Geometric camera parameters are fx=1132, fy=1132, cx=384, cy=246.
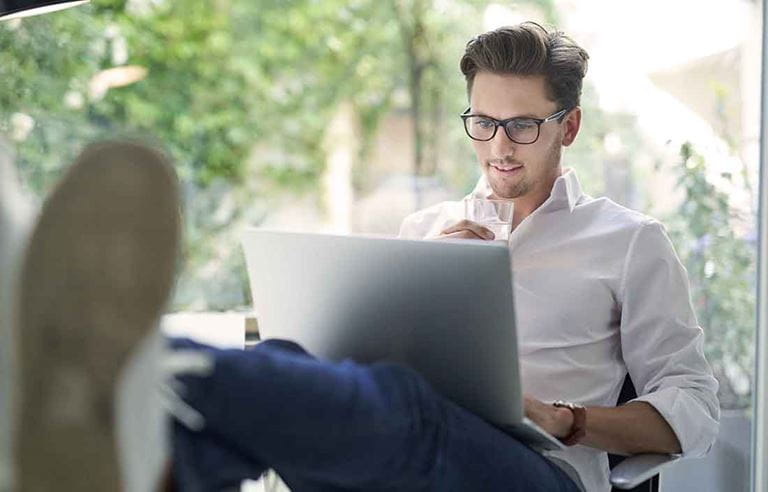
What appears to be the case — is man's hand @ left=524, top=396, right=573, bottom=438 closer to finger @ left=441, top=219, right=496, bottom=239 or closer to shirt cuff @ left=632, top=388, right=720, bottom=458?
shirt cuff @ left=632, top=388, right=720, bottom=458

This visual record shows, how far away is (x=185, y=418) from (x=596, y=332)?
104cm

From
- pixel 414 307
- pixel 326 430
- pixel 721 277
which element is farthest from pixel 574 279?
pixel 721 277

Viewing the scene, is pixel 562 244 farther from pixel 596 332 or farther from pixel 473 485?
pixel 473 485

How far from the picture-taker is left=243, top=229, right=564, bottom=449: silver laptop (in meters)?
1.62

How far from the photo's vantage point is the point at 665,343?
6.75ft

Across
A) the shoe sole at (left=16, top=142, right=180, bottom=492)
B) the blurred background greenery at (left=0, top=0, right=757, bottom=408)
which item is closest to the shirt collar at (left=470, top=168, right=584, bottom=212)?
the shoe sole at (left=16, top=142, right=180, bottom=492)

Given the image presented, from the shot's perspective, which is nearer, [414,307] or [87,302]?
[87,302]

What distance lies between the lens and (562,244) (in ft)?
7.34

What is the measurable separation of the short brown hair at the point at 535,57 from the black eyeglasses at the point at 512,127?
0.06 meters

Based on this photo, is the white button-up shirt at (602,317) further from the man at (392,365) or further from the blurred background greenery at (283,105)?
the blurred background greenery at (283,105)

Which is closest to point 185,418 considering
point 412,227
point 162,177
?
point 162,177

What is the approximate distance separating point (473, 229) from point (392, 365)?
56cm

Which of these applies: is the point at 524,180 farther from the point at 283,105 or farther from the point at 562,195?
the point at 283,105

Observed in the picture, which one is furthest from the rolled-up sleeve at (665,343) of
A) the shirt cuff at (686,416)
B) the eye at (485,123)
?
the eye at (485,123)
